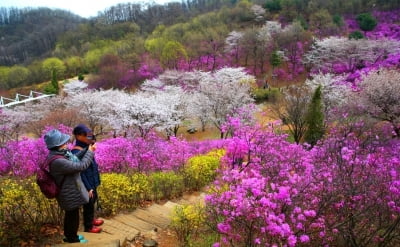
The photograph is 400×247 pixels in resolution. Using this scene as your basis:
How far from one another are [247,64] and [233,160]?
125 ft

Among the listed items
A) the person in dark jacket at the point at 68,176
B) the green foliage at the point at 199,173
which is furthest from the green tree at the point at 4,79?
the person in dark jacket at the point at 68,176

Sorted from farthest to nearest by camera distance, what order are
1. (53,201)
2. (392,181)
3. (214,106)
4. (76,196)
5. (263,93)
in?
(263,93) → (214,106) → (53,201) → (392,181) → (76,196)

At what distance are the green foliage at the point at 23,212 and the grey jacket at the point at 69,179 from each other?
3.47ft

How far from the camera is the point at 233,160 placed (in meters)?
8.66

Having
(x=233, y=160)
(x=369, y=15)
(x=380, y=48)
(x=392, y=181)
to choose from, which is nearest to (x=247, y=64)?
(x=380, y=48)

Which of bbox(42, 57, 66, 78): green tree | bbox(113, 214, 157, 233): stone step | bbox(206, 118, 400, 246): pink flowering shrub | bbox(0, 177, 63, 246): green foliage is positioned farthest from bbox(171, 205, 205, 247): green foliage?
bbox(42, 57, 66, 78): green tree

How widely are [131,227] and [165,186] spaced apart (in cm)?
267

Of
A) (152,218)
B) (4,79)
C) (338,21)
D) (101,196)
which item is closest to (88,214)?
(101,196)

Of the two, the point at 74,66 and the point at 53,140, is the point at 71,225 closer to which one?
the point at 53,140

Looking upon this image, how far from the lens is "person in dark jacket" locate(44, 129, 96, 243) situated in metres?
3.79

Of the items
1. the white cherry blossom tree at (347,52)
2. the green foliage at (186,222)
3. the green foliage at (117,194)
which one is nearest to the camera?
the green foliage at (186,222)

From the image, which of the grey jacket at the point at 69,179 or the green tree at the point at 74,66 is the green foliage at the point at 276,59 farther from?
the grey jacket at the point at 69,179

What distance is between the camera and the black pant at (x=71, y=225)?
13.4 feet

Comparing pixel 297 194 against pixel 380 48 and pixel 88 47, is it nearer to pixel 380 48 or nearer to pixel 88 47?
pixel 380 48
